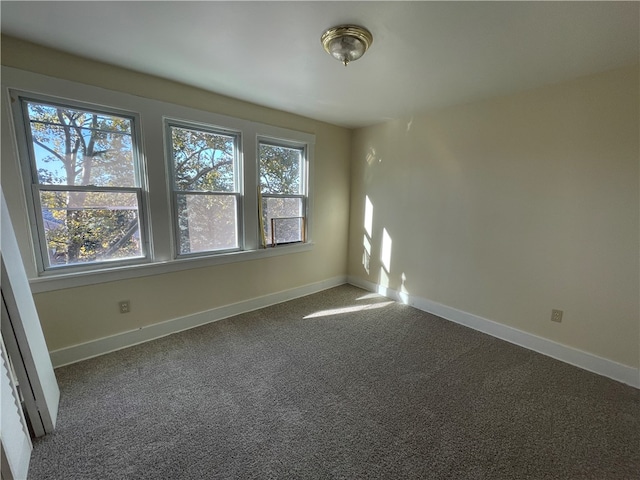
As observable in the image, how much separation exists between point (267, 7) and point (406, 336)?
2804 mm

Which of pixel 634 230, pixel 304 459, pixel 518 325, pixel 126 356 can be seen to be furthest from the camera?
pixel 518 325

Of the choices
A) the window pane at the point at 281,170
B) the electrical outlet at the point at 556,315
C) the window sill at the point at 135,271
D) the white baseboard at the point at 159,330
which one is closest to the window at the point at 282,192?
the window pane at the point at 281,170

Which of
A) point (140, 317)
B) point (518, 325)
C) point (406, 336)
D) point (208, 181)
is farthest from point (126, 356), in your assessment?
point (518, 325)

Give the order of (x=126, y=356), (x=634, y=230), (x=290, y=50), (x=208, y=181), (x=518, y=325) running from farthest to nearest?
(x=208, y=181) → (x=518, y=325) → (x=126, y=356) → (x=634, y=230) → (x=290, y=50)

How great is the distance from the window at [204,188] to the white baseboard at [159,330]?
688mm

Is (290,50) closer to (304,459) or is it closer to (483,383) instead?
(304,459)

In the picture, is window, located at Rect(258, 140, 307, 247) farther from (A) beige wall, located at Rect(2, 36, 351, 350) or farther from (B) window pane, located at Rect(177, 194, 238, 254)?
(B) window pane, located at Rect(177, 194, 238, 254)

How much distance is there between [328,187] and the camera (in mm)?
3773

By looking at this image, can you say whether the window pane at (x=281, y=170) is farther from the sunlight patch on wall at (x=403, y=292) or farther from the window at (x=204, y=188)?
the sunlight patch on wall at (x=403, y=292)

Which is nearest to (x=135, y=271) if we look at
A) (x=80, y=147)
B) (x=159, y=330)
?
(x=159, y=330)

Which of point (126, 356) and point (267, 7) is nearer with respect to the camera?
point (267, 7)

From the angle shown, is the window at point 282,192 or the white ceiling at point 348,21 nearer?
the white ceiling at point 348,21

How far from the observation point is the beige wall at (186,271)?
1.97 m

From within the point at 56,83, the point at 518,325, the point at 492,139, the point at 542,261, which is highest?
the point at 56,83
